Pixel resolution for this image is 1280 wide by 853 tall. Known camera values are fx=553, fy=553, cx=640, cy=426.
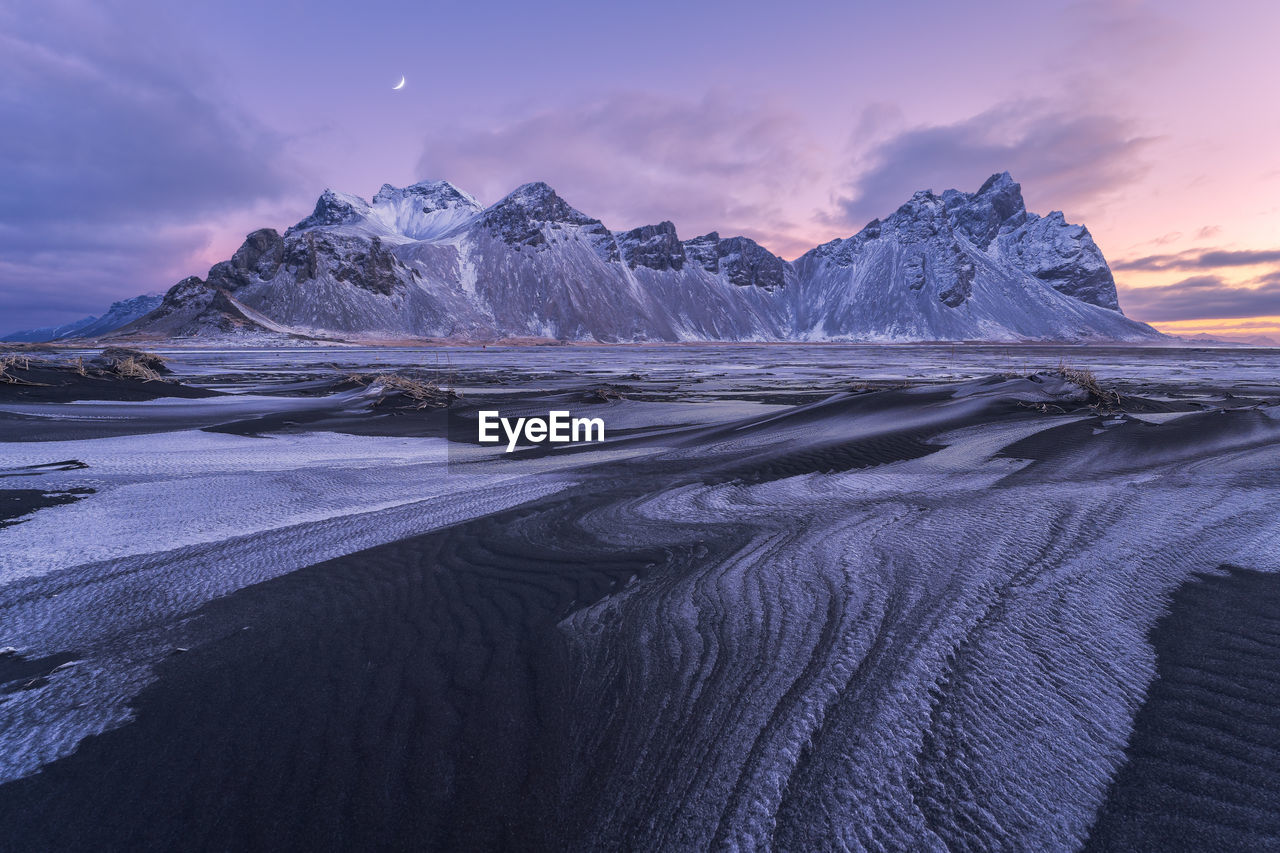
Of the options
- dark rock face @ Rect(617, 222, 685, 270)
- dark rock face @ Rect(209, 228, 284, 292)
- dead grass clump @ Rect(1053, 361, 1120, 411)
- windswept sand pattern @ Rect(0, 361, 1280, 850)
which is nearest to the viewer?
windswept sand pattern @ Rect(0, 361, 1280, 850)

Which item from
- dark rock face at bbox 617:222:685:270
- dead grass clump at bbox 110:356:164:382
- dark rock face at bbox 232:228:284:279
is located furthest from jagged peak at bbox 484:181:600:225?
dead grass clump at bbox 110:356:164:382

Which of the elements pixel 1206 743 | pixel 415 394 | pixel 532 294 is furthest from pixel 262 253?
pixel 1206 743

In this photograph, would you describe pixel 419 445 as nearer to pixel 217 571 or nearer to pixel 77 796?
pixel 217 571

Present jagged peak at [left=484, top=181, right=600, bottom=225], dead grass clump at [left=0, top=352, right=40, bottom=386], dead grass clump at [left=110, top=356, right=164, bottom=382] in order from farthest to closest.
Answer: jagged peak at [left=484, top=181, right=600, bottom=225], dead grass clump at [left=110, top=356, right=164, bottom=382], dead grass clump at [left=0, top=352, right=40, bottom=386]

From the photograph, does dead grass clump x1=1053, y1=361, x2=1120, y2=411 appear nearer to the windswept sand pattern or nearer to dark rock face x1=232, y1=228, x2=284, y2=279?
the windswept sand pattern

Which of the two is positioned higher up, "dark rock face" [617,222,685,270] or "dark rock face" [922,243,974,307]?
"dark rock face" [617,222,685,270]

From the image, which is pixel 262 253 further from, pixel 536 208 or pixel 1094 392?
pixel 1094 392

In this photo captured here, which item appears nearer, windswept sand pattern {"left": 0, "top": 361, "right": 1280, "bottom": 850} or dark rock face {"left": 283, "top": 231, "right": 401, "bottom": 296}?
windswept sand pattern {"left": 0, "top": 361, "right": 1280, "bottom": 850}
